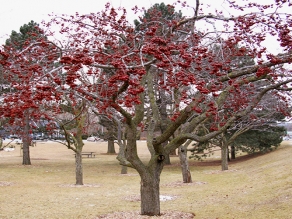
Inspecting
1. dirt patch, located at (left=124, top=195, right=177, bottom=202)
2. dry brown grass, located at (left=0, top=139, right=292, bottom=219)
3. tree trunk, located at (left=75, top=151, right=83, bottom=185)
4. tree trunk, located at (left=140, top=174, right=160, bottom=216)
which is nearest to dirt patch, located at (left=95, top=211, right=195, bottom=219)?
dry brown grass, located at (left=0, top=139, right=292, bottom=219)

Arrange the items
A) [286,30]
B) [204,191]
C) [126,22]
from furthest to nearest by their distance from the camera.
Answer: [204,191], [126,22], [286,30]

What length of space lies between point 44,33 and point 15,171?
18.4 meters

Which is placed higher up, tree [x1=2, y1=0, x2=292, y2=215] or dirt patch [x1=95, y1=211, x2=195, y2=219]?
tree [x1=2, y1=0, x2=292, y2=215]

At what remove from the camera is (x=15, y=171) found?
2494cm

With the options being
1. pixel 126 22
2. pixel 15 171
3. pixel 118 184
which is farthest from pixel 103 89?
pixel 15 171

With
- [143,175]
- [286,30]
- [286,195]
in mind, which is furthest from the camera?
[286,195]

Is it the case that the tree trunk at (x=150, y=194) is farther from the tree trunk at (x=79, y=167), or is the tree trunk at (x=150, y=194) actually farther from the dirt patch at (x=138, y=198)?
the tree trunk at (x=79, y=167)

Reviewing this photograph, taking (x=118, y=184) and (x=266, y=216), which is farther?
(x=118, y=184)

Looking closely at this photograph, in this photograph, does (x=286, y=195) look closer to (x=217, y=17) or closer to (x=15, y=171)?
(x=217, y=17)

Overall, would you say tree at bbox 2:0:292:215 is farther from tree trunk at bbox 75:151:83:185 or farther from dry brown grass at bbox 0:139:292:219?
tree trunk at bbox 75:151:83:185

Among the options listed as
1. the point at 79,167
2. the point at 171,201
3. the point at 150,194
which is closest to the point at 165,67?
the point at 150,194

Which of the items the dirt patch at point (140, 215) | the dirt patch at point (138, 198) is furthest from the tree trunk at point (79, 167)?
the dirt patch at point (140, 215)

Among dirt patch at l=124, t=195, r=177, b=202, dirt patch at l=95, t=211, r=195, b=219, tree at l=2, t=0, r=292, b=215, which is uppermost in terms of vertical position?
tree at l=2, t=0, r=292, b=215

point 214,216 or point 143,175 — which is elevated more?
point 143,175
